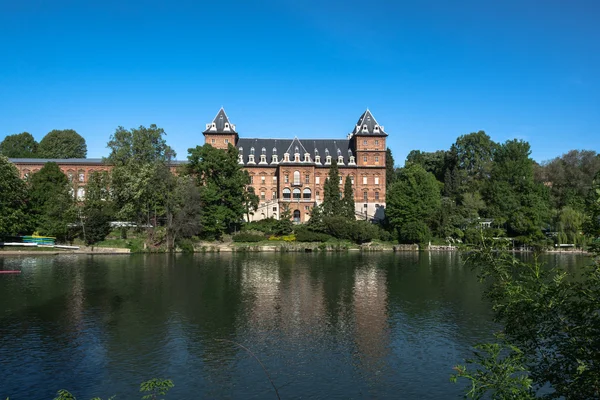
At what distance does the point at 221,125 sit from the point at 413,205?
31180mm

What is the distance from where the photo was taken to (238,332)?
1883cm

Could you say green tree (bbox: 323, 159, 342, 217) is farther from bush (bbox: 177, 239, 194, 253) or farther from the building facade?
bush (bbox: 177, 239, 194, 253)

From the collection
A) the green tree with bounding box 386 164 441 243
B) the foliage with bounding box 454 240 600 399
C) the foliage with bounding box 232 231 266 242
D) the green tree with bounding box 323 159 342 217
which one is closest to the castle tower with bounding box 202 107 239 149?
the green tree with bounding box 323 159 342 217

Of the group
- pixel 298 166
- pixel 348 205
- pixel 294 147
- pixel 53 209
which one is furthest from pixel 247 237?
pixel 294 147

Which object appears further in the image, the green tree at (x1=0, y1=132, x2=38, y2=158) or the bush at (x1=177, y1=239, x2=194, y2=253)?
the green tree at (x1=0, y1=132, x2=38, y2=158)

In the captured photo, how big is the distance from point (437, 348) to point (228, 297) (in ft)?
41.0

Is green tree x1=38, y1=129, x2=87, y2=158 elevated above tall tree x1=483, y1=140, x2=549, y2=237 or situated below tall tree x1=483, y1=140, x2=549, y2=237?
above

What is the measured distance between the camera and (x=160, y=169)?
5053 cm

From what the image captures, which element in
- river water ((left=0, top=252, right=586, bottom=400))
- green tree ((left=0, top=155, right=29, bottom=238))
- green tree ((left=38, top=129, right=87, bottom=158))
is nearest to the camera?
river water ((left=0, top=252, right=586, bottom=400))

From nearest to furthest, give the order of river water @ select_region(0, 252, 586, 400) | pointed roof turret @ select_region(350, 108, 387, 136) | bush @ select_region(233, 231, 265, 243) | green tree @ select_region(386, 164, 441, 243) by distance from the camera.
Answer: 1. river water @ select_region(0, 252, 586, 400)
2. bush @ select_region(233, 231, 265, 243)
3. green tree @ select_region(386, 164, 441, 243)
4. pointed roof turret @ select_region(350, 108, 387, 136)

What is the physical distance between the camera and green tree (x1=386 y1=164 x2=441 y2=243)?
54.8 m

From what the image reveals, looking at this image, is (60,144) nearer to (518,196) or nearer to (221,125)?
(221,125)

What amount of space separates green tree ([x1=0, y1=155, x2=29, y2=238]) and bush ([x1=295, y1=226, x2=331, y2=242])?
29.5 metres

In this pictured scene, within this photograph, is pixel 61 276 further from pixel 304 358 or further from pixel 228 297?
pixel 304 358
